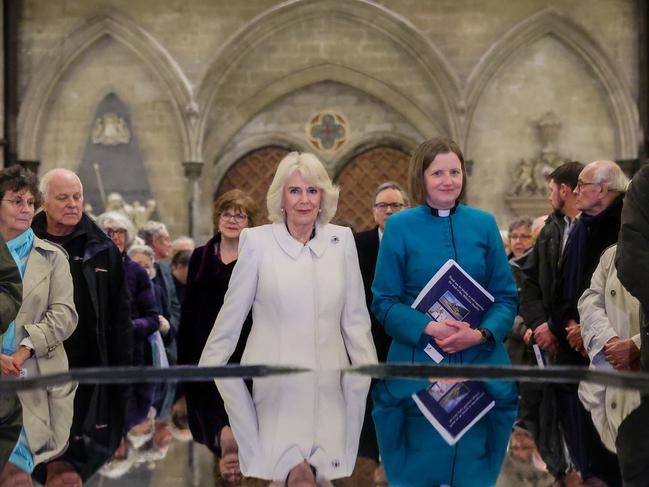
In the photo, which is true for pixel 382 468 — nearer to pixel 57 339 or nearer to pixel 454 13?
pixel 57 339

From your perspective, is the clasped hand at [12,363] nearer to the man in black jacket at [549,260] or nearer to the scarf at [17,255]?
the scarf at [17,255]

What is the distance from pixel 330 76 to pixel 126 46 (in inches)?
103

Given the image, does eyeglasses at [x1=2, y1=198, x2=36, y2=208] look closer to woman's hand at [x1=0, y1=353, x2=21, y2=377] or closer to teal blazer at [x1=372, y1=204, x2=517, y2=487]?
woman's hand at [x1=0, y1=353, x2=21, y2=377]

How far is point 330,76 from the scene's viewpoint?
14805 mm

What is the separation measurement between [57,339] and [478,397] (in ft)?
7.63

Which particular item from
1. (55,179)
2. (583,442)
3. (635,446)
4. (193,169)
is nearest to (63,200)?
(55,179)

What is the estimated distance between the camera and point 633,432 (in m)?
2.15

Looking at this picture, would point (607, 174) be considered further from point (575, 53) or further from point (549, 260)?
point (575, 53)

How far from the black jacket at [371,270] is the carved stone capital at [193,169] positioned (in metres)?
8.77

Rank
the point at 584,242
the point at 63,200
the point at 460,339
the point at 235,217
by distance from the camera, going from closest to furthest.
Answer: the point at 460,339 < the point at 63,200 < the point at 584,242 < the point at 235,217

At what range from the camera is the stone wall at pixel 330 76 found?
563 inches

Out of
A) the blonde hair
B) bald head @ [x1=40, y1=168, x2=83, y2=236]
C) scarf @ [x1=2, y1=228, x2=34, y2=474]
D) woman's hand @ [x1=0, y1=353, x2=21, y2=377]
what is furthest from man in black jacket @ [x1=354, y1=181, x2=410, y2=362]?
woman's hand @ [x1=0, y1=353, x2=21, y2=377]

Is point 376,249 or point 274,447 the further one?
point 376,249

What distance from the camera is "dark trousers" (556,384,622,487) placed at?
1771 mm
